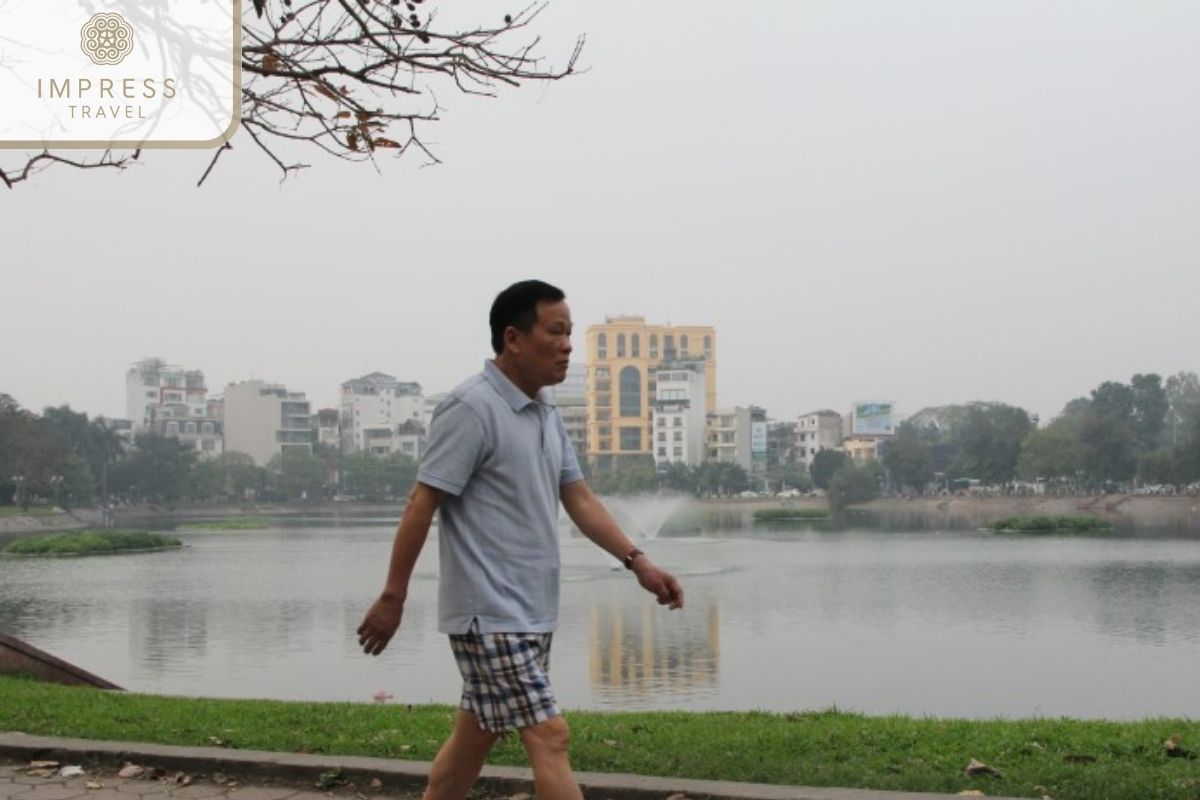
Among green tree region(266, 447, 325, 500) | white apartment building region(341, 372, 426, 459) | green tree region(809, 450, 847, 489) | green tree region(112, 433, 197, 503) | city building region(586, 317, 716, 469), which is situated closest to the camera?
green tree region(112, 433, 197, 503)

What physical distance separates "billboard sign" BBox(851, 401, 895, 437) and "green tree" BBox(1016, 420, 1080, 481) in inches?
Answer: 1765

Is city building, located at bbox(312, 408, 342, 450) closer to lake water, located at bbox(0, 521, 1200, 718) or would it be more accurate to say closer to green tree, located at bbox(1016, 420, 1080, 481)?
green tree, located at bbox(1016, 420, 1080, 481)

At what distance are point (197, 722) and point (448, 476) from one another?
11.2ft

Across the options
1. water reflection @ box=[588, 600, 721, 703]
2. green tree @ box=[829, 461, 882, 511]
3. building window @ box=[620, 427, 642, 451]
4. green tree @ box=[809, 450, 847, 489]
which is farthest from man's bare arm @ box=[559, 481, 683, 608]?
building window @ box=[620, 427, 642, 451]

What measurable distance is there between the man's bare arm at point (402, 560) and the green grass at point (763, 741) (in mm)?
1791

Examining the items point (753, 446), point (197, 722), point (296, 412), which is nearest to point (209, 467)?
A: point (296, 412)

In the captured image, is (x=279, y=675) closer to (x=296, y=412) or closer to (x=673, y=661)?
(x=673, y=661)

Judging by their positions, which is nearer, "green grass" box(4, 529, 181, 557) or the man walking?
the man walking

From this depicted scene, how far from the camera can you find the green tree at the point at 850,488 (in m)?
79.1

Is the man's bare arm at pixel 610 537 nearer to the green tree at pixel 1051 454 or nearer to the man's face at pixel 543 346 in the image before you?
the man's face at pixel 543 346

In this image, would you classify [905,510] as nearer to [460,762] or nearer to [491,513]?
[460,762]

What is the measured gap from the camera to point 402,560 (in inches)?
118

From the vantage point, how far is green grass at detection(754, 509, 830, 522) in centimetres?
6429

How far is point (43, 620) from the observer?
17766mm
